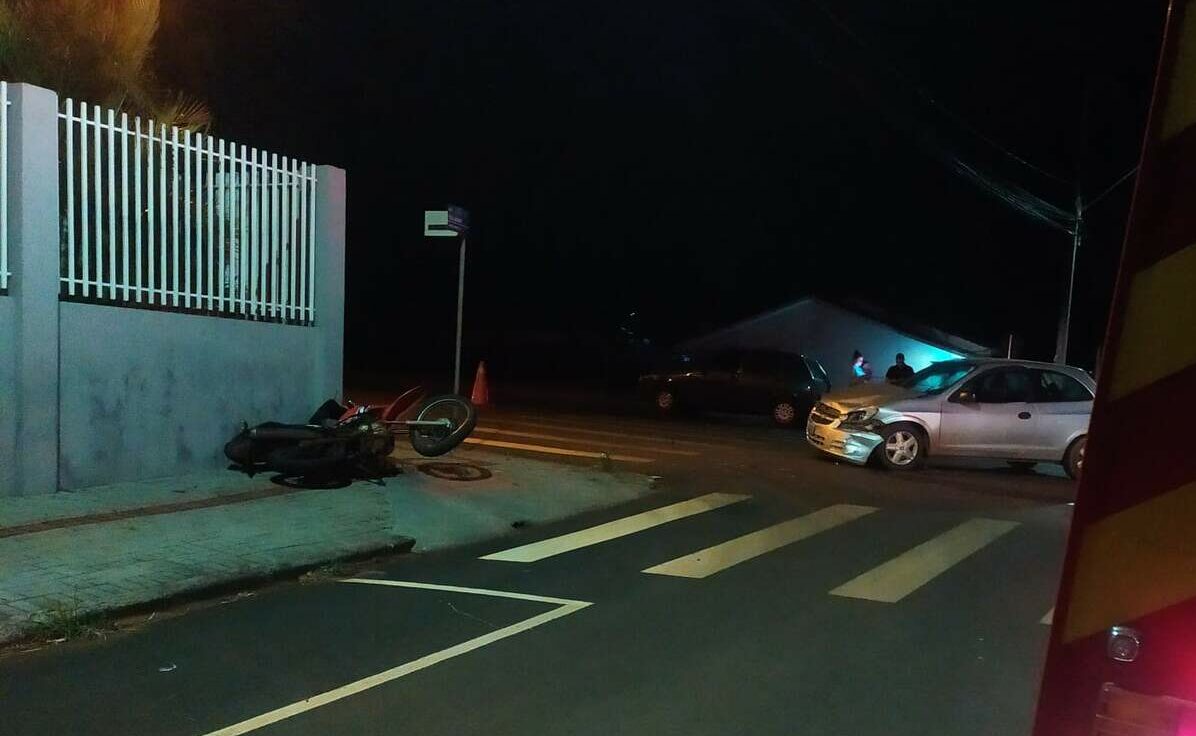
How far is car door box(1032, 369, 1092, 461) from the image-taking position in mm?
14008

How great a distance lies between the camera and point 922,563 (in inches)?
332

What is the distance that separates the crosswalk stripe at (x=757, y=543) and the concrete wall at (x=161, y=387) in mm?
5687

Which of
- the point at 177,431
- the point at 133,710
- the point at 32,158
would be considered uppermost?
the point at 32,158

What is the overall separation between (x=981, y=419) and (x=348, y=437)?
8.86m

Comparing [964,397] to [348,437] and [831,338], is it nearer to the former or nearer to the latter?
[348,437]

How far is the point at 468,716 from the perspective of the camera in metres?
4.82

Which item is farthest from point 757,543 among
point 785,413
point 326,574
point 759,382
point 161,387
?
point 759,382

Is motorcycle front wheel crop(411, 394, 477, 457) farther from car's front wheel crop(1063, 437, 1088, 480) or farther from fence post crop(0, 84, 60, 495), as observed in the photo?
car's front wheel crop(1063, 437, 1088, 480)

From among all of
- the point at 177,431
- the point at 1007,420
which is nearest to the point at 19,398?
the point at 177,431

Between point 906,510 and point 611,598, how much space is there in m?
5.27

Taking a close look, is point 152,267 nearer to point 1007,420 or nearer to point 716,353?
point 1007,420

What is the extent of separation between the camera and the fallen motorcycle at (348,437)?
1073cm

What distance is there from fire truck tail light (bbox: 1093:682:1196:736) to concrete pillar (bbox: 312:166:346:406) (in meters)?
11.3

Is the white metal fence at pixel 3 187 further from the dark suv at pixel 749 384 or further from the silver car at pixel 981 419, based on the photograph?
the dark suv at pixel 749 384
